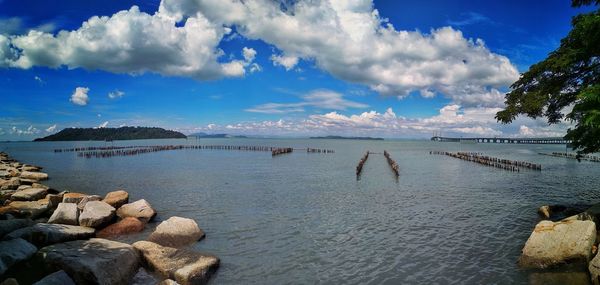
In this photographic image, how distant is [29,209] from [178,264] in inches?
512

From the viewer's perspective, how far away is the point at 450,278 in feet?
41.0

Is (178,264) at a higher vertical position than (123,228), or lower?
higher

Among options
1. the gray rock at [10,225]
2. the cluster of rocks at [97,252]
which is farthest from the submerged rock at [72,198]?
the gray rock at [10,225]

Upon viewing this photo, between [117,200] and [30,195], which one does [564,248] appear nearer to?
[117,200]

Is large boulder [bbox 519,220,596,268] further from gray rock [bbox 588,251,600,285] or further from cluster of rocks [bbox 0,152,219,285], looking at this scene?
cluster of rocks [bbox 0,152,219,285]

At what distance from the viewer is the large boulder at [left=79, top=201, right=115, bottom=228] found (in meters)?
17.1

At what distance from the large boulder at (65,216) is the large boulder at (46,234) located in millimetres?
1957

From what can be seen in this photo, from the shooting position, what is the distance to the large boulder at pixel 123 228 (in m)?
16.9

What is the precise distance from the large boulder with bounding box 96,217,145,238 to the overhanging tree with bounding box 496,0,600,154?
762 inches

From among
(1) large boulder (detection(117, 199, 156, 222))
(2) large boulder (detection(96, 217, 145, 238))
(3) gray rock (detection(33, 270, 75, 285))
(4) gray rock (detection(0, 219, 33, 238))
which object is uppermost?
(4) gray rock (detection(0, 219, 33, 238))

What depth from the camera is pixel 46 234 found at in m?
13.8

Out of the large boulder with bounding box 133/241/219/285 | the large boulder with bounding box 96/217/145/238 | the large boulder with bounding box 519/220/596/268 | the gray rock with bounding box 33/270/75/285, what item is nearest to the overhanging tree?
the large boulder with bounding box 519/220/596/268

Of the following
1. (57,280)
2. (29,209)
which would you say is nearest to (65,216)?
(29,209)

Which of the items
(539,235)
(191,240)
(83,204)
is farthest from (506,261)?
(83,204)
